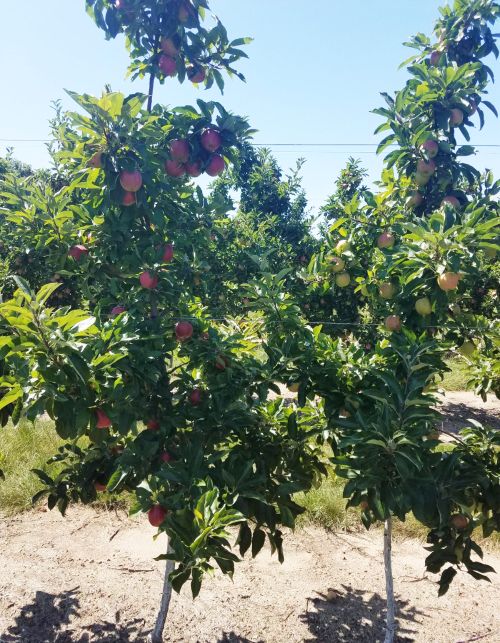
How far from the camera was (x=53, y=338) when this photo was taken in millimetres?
1540

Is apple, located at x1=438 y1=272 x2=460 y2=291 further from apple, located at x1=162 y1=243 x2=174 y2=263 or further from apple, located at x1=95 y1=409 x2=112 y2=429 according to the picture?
apple, located at x1=95 y1=409 x2=112 y2=429

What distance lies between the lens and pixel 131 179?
2080 mm

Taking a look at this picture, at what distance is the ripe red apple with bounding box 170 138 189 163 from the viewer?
229 cm

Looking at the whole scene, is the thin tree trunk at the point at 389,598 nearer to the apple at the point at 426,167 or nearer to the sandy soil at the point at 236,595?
the sandy soil at the point at 236,595

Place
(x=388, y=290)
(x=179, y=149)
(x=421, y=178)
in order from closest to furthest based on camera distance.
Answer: (x=179, y=149) < (x=388, y=290) < (x=421, y=178)

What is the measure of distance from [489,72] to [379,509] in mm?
2819

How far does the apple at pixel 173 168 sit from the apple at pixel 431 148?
4.92ft

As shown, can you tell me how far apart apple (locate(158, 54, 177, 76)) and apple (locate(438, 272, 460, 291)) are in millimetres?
1796

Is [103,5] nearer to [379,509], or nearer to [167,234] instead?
[167,234]

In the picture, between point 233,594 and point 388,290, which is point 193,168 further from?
point 233,594

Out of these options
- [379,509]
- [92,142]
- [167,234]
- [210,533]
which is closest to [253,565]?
[379,509]

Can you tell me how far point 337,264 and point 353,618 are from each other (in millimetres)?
2420

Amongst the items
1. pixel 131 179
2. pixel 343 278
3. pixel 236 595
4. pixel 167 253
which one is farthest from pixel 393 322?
pixel 236 595

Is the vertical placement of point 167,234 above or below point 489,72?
below
